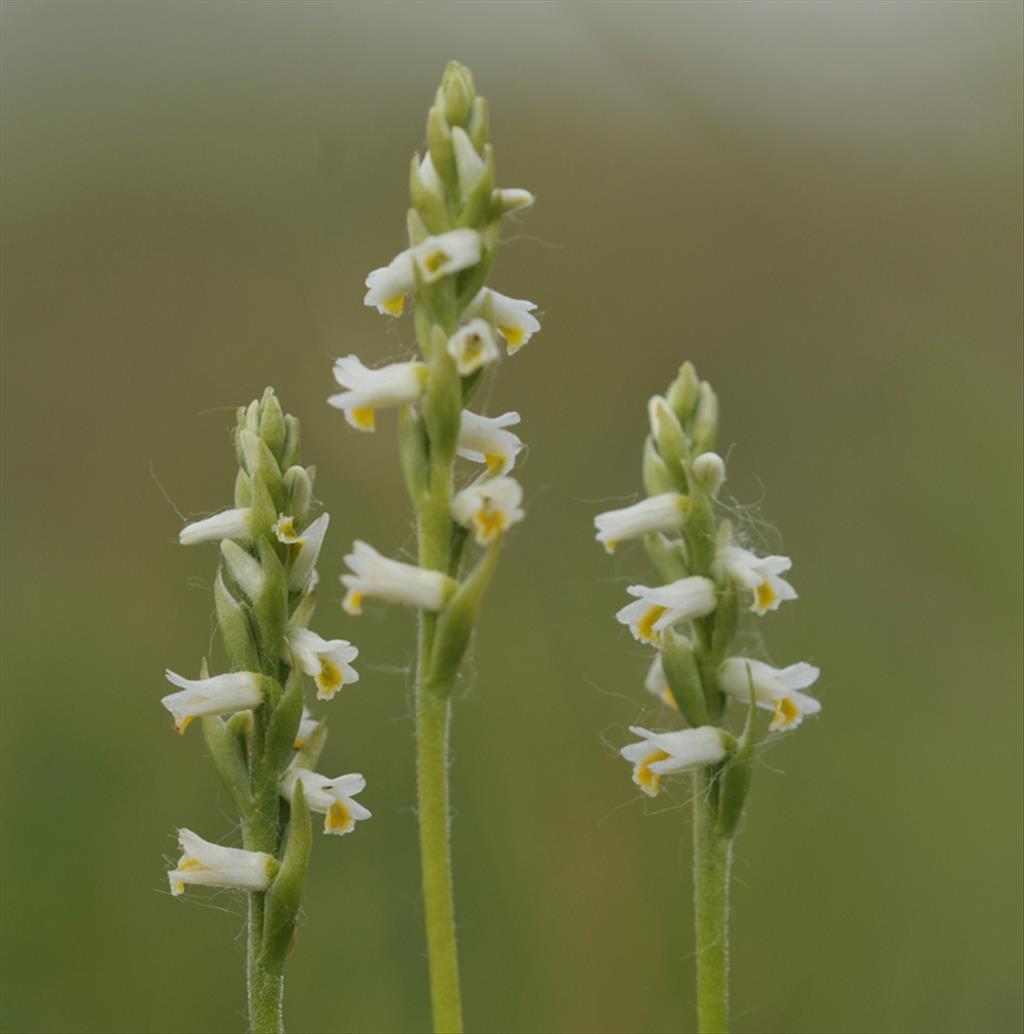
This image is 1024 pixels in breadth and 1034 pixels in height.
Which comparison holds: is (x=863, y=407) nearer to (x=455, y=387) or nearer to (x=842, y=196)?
(x=842, y=196)

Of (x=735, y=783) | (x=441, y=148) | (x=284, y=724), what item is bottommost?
(x=735, y=783)

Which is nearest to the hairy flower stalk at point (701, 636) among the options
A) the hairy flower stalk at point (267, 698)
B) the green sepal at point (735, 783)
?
the green sepal at point (735, 783)

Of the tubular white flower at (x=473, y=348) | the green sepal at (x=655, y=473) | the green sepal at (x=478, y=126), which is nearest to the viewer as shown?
the tubular white flower at (x=473, y=348)

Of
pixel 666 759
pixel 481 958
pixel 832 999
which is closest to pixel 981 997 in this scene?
pixel 832 999

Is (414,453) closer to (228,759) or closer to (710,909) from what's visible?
(228,759)

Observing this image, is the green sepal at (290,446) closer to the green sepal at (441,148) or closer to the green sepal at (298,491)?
the green sepal at (298,491)

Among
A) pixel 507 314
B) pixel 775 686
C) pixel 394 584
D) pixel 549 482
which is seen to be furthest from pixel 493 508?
pixel 549 482

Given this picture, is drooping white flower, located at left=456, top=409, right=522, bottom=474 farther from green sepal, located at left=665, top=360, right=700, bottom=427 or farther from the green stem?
the green stem
